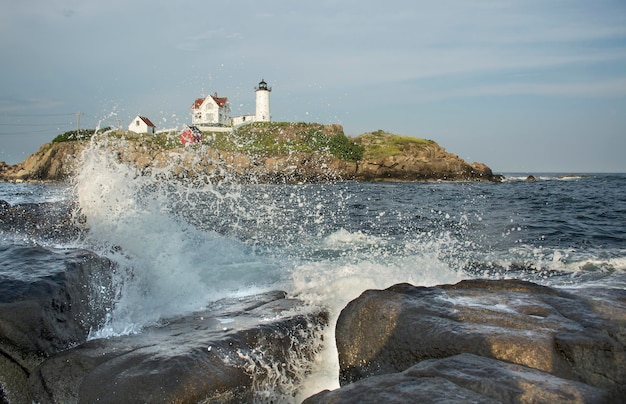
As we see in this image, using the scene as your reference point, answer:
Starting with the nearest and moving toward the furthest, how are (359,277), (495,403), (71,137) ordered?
(495,403)
(359,277)
(71,137)

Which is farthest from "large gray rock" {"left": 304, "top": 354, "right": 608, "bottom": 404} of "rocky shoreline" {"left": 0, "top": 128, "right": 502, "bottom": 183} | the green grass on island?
the green grass on island

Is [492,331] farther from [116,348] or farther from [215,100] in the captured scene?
[215,100]

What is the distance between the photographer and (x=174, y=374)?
4441 mm

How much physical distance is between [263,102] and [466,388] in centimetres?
10533

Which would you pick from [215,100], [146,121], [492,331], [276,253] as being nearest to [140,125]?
[146,121]

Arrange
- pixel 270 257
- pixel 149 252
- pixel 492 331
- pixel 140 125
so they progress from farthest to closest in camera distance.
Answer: pixel 140 125 → pixel 270 257 → pixel 149 252 → pixel 492 331

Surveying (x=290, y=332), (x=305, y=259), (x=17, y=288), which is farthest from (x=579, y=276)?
(x=17, y=288)

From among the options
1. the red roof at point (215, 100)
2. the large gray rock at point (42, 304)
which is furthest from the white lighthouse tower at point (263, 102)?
the large gray rock at point (42, 304)

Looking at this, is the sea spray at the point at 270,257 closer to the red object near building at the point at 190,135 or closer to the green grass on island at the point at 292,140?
the red object near building at the point at 190,135

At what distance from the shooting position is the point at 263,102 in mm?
105000

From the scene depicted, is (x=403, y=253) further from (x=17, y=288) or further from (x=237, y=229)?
(x=17, y=288)

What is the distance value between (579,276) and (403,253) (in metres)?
4.40

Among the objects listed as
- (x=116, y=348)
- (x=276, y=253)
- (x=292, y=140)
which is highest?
(x=292, y=140)

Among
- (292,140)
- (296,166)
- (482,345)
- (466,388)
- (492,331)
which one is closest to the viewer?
(466,388)
